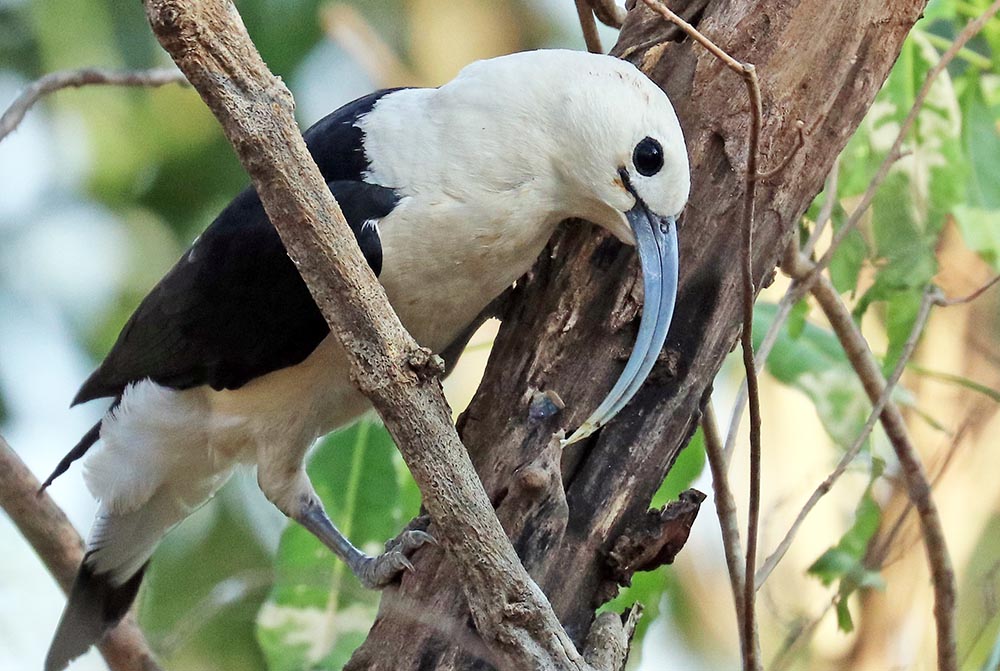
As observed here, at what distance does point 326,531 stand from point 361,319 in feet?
3.04

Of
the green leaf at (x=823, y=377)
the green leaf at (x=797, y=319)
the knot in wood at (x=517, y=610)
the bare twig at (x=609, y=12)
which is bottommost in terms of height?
the knot in wood at (x=517, y=610)

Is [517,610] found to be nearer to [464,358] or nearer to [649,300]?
[649,300]

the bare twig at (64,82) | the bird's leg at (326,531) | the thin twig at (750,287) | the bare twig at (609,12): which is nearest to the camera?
the thin twig at (750,287)

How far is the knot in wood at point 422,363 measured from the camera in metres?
1.15

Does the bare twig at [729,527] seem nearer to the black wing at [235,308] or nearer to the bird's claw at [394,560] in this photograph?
A: the bird's claw at [394,560]

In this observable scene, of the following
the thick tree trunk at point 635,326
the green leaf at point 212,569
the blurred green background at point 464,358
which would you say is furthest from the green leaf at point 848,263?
the green leaf at point 212,569

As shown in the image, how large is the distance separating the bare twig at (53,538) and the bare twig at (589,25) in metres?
1.16

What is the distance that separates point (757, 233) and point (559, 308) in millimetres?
288

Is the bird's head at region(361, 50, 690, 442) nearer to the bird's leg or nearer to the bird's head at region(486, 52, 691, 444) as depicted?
the bird's head at region(486, 52, 691, 444)

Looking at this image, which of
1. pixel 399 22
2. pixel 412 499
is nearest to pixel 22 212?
pixel 399 22

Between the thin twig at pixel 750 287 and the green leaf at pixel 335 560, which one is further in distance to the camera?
the green leaf at pixel 335 560

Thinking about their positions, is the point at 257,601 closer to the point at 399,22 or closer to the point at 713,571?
the point at 713,571

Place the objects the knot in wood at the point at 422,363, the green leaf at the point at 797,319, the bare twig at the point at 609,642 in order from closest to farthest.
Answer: the knot in wood at the point at 422,363 → the bare twig at the point at 609,642 → the green leaf at the point at 797,319

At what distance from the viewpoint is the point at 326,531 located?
6.54 ft
